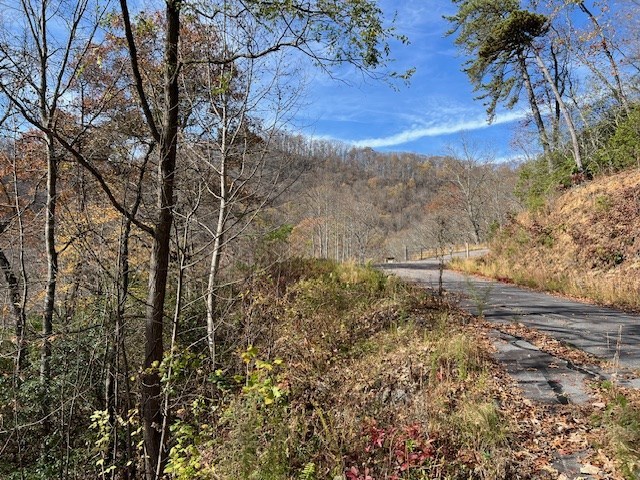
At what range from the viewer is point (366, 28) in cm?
364

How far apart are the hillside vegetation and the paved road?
125 cm

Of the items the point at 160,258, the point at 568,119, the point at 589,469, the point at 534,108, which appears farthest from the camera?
the point at 534,108

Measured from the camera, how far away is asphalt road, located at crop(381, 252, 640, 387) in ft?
15.1

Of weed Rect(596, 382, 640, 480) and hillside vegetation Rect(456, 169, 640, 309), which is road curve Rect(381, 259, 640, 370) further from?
hillside vegetation Rect(456, 169, 640, 309)

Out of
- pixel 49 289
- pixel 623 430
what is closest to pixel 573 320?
pixel 623 430

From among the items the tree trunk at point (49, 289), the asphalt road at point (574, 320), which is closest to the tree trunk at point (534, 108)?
the asphalt road at point (574, 320)

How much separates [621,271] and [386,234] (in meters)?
44.3

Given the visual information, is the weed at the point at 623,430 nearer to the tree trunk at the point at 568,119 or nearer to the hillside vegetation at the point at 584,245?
the hillside vegetation at the point at 584,245

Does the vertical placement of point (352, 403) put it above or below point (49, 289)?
below

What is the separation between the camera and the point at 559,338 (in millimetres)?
A: 5195

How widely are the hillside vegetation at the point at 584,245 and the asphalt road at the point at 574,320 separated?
38.5 inches

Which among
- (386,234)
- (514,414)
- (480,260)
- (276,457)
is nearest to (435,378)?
(514,414)

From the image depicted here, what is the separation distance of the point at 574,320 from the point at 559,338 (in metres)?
1.23

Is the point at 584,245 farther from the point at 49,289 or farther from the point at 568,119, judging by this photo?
the point at 49,289
